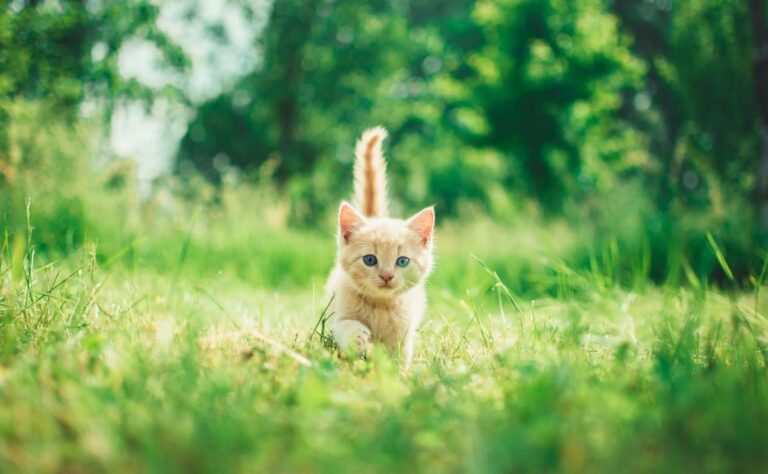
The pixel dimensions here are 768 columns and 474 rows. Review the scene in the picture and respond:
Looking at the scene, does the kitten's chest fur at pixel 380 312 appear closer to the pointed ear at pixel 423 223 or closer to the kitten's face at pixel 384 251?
the kitten's face at pixel 384 251

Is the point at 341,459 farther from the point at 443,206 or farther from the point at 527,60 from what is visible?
the point at 443,206

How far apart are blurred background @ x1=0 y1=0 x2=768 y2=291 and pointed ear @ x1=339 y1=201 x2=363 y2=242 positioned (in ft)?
2.56

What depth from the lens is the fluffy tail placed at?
2.53m

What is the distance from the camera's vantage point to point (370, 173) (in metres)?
2.63

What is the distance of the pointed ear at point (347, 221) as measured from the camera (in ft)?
7.11

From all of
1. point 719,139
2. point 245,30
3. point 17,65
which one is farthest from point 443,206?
point 17,65

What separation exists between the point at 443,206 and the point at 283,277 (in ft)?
39.9

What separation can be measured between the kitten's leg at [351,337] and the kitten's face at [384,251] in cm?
20

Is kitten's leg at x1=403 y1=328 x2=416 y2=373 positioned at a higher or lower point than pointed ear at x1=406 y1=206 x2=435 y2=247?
lower

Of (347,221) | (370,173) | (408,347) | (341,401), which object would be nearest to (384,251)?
(347,221)

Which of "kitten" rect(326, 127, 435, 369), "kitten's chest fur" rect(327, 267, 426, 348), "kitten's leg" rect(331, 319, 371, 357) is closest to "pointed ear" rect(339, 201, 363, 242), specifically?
"kitten" rect(326, 127, 435, 369)

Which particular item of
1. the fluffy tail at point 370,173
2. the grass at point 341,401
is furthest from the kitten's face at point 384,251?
the fluffy tail at point 370,173

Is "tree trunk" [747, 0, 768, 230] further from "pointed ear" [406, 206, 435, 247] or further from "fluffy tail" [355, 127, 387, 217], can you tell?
"pointed ear" [406, 206, 435, 247]

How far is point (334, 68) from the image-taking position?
40.6ft
